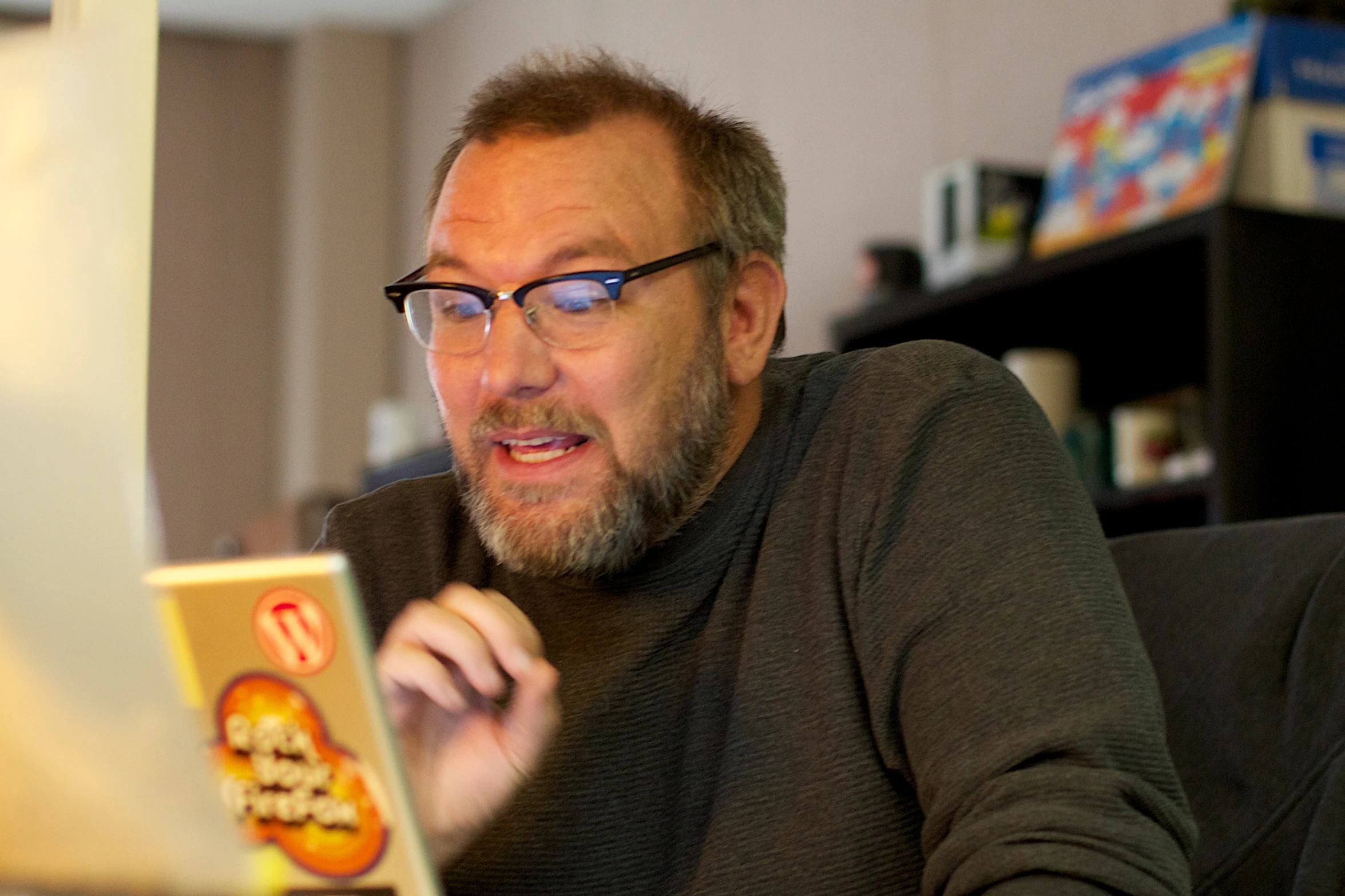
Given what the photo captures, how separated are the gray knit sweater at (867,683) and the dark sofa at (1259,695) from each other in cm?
18

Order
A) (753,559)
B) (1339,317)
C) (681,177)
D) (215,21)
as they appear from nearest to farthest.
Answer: (753,559) → (681,177) → (1339,317) → (215,21)

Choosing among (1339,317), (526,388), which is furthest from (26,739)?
(1339,317)

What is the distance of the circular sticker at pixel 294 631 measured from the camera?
1.81ft

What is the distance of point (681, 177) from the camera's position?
1.32 metres

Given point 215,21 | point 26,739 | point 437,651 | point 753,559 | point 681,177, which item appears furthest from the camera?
point 215,21

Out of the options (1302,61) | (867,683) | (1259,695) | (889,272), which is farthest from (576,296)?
(889,272)

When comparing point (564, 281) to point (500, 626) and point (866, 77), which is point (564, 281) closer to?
point (500, 626)

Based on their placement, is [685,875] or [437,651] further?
[685,875]

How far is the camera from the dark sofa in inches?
41.6

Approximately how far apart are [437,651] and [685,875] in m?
0.29

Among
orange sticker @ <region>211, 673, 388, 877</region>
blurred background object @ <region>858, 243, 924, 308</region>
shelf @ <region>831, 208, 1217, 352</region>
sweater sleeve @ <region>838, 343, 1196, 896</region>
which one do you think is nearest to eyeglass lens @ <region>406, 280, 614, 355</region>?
sweater sleeve @ <region>838, 343, 1196, 896</region>

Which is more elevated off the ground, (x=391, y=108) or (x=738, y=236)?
(x=391, y=108)

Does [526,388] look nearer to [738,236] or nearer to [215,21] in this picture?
[738,236]

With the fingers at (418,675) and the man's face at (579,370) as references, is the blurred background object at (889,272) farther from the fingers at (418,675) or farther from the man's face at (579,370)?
the fingers at (418,675)
